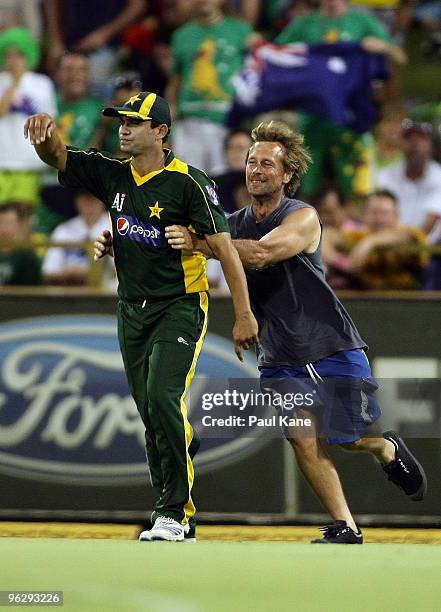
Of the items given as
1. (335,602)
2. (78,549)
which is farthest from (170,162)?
(335,602)

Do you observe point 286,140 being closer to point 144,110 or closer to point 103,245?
point 144,110

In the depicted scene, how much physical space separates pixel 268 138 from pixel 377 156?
145 inches

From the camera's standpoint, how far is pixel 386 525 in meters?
7.41

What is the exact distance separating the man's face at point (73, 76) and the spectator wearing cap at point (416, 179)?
Answer: 2575 millimetres

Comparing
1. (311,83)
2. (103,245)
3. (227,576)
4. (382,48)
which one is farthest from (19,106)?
(227,576)

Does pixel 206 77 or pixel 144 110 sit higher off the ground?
pixel 206 77

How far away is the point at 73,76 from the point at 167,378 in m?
4.90

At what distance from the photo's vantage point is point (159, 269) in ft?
18.4

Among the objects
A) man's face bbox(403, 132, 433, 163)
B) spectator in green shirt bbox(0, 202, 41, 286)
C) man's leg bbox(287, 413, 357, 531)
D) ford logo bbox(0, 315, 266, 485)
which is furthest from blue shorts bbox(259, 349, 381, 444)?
man's face bbox(403, 132, 433, 163)

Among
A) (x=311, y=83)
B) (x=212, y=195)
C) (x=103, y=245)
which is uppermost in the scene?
(x=311, y=83)

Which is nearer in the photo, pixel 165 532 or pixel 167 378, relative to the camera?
pixel 165 532

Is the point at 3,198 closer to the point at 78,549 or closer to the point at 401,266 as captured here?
the point at 401,266

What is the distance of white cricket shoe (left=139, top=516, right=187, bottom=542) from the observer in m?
5.42

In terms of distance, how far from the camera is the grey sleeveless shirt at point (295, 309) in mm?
5746
